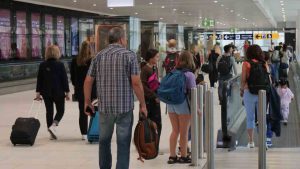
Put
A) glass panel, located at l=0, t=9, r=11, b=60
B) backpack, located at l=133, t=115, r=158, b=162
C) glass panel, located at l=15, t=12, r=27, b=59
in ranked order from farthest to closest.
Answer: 1. glass panel, located at l=15, t=12, r=27, b=59
2. glass panel, located at l=0, t=9, r=11, b=60
3. backpack, located at l=133, t=115, r=158, b=162

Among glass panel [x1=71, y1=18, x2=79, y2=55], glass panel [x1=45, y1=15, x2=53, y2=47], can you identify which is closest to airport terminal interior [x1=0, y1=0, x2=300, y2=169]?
glass panel [x1=45, y1=15, x2=53, y2=47]

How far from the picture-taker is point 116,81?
20.0ft

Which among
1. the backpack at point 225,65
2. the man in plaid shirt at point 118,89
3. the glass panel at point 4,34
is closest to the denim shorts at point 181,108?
the man in plaid shirt at point 118,89

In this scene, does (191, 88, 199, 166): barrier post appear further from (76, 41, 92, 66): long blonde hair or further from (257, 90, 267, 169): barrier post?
(76, 41, 92, 66): long blonde hair

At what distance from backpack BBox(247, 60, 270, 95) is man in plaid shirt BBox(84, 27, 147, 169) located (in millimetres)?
3048

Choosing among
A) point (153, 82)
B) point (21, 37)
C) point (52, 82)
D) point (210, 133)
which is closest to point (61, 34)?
point (21, 37)

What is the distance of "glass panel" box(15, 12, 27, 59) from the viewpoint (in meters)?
30.6

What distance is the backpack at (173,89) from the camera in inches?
297

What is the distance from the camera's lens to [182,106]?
7.69 m

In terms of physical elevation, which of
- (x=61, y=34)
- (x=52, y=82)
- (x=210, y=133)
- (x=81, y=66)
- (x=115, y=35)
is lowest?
(x=210, y=133)

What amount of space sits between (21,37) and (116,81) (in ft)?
85.6

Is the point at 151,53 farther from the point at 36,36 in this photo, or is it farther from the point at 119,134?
the point at 36,36

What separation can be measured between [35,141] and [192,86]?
153 inches

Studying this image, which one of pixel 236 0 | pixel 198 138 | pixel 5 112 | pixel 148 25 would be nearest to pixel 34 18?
pixel 148 25
